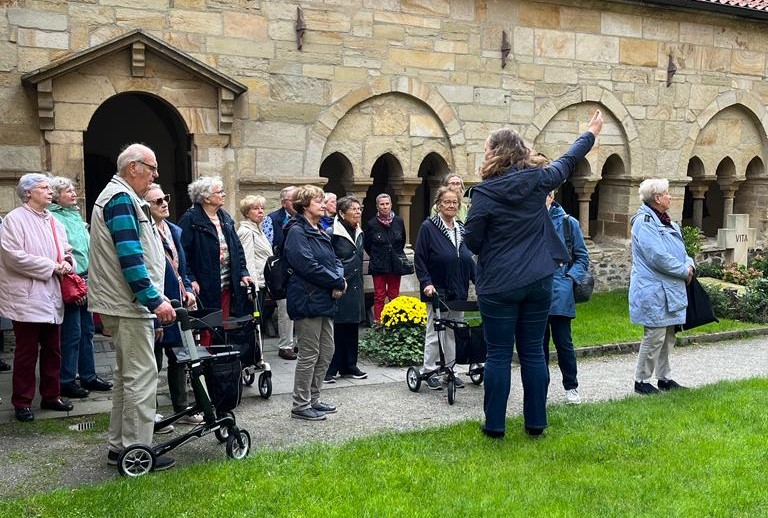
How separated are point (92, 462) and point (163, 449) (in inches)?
23.9

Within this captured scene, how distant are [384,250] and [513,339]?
4333 millimetres

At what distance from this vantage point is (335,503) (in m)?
4.25

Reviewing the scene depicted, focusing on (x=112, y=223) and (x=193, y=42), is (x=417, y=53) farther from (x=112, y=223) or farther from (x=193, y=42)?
(x=112, y=223)

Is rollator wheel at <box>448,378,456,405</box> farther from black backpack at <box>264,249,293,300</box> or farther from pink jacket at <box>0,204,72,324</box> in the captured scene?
pink jacket at <box>0,204,72,324</box>

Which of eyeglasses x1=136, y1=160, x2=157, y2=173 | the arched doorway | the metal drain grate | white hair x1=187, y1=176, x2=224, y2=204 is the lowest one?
the metal drain grate

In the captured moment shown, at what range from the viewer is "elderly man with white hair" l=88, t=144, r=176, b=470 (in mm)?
4707

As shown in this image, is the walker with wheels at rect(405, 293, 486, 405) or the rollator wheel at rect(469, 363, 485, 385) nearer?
the walker with wheels at rect(405, 293, 486, 405)

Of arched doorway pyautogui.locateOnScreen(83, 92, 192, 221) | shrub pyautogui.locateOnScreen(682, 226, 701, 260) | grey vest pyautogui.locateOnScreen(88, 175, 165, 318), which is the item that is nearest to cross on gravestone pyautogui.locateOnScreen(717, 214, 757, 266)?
shrub pyautogui.locateOnScreen(682, 226, 701, 260)

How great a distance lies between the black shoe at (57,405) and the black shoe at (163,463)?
1.67 meters

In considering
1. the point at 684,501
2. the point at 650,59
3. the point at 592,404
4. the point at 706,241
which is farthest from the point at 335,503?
the point at 706,241

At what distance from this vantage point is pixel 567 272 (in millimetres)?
6445

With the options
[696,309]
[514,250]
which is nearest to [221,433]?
Result: [514,250]

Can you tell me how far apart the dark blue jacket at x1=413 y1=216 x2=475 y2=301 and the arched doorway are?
300 inches

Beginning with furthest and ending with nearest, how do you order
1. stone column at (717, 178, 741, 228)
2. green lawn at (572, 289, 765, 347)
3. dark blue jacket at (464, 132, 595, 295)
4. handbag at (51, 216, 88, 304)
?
stone column at (717, 178, 741, 228) → green lawn at (572, 289, 765, 347) → handbag at (51, 216, 88, 304) → dark blue jacket at (464, 132, 595, 295)
